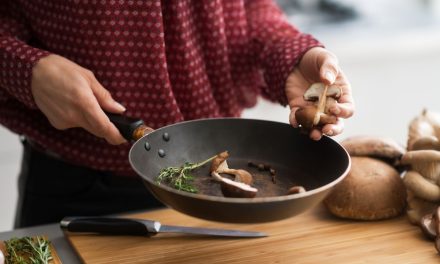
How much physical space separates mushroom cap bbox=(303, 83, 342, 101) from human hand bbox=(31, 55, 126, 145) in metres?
0.29

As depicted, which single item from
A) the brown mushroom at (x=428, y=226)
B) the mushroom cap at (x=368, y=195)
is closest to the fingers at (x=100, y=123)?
the mushroom cap at (x=368, y=195)

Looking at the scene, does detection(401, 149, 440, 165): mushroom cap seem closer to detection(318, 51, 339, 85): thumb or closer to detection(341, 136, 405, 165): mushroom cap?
detection(341, 136, 405, 165): mushroom cap

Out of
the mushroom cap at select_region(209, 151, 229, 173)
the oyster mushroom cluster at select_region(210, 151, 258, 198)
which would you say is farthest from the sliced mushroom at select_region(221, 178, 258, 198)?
the mushroom cap at select_region(209, 151, 229, 173)

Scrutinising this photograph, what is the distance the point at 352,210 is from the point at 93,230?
422 millimetres

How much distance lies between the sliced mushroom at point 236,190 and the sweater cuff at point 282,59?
322 mm

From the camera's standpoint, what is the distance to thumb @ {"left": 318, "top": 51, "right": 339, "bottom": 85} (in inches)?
38.7

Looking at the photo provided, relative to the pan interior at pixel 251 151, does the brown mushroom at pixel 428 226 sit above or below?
below

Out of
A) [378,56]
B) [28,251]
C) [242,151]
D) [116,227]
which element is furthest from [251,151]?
[378,56]

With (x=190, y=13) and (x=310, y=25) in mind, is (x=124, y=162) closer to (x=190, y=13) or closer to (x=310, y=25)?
(x=190, y=13)

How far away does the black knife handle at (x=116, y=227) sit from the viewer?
104 centimetres

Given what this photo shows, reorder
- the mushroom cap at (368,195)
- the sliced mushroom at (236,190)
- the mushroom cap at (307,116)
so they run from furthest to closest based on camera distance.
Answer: the mushroom cap at (368,195)
the mushroom cap at (307,116)
the sliced mushroom at (236,190)

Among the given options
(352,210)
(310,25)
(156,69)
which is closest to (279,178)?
(352,210)

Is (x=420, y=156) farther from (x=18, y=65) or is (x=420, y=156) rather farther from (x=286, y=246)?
(x=18, y=65)

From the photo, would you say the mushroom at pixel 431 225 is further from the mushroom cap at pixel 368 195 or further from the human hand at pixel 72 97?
the human hand at pixel 72 97
